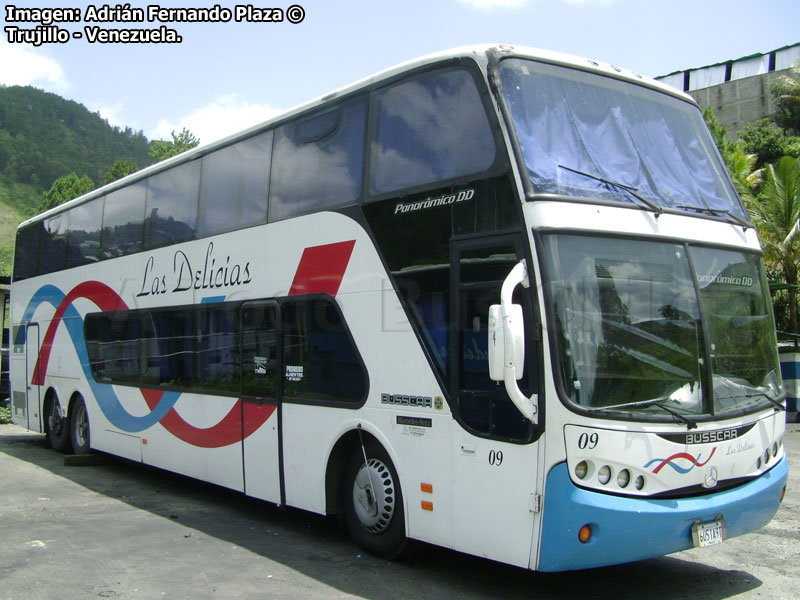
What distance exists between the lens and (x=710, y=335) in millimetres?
5969

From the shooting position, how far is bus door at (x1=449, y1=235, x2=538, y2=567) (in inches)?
219

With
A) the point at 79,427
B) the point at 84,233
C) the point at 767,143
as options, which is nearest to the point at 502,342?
the point at 84,233

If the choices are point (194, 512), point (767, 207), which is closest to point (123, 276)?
point (194, 512)

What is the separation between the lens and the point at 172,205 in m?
10.7

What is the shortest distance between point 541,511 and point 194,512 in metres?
5.41

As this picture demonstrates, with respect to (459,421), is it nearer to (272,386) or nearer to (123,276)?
(272,386)

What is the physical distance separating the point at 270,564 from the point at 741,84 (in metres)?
46.1

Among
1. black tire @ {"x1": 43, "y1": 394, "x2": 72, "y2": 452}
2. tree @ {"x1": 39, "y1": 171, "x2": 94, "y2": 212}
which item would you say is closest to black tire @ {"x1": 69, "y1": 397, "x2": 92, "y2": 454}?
black tire @ {"x1": 43, "y1": 394, "x2": 72, "y2": 452}

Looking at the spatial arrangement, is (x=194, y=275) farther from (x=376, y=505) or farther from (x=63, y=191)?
(x=63, y=191)

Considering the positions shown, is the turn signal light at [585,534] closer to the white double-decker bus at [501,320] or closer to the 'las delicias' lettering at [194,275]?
the white double-decker bus at [501,320]

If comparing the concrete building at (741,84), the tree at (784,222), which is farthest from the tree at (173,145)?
the tree at (784,222)

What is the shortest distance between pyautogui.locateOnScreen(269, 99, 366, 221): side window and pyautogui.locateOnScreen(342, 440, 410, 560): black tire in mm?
2377

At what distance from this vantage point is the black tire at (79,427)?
1331cm

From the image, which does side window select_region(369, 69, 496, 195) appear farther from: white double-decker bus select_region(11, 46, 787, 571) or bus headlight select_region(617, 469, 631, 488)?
bus headlight select_region(617, 469, 631, 488)
